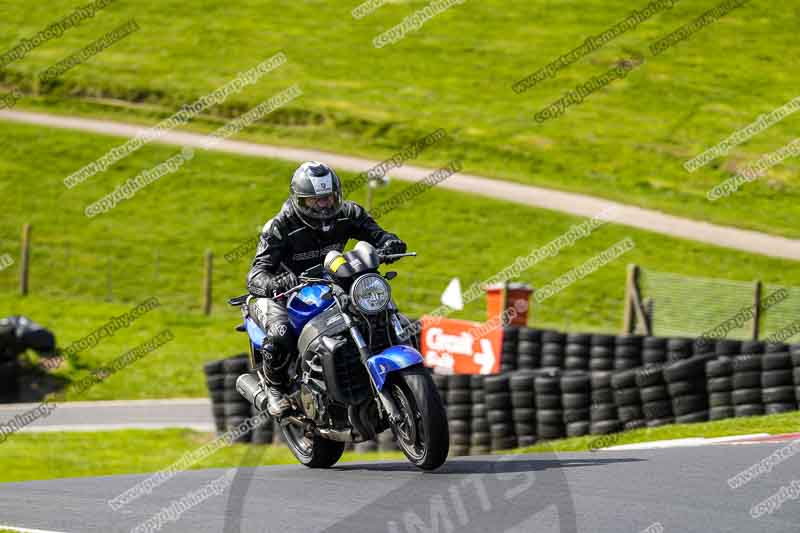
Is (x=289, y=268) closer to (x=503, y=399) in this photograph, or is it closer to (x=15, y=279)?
(x=503, y=399)

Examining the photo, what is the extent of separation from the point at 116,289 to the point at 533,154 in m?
13.8

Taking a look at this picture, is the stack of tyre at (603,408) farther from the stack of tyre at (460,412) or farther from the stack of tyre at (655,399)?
the stack of tyre at (460,412)

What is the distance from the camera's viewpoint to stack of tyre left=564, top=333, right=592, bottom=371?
1908cm

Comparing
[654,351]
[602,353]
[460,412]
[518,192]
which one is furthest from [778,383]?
[518,192]

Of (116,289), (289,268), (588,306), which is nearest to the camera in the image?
(289,268)

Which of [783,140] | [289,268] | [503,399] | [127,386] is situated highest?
[289,268]

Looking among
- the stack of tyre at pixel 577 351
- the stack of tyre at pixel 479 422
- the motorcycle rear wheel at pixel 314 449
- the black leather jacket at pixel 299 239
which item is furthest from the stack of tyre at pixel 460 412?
the black leather jacket at pixel 299 239

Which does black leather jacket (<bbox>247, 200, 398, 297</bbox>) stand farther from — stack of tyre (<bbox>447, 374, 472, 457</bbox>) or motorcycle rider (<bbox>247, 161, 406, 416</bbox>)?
stack of tyre (<bbox>447, 374, 472, 457</bbox>)

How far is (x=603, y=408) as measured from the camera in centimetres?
1405

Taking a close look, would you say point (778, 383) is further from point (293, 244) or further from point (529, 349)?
point (293, 244)

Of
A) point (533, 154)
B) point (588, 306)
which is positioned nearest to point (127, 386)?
point (588, 306)

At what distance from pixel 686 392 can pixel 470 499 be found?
265 inches

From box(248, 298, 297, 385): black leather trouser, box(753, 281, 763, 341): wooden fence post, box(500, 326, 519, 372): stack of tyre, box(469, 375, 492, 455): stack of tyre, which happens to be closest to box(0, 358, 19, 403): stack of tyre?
box(500, 326, 519, 372): stack of tyre

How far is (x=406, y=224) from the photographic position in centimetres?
3278
